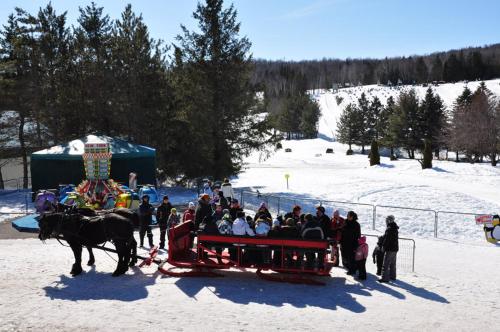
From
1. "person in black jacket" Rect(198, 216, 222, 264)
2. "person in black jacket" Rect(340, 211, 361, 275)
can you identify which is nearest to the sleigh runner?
"person in black jacket" Rect(198, 216, 222, 264)

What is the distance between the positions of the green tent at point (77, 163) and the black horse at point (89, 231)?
43.8 feet

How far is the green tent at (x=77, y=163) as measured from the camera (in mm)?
24766

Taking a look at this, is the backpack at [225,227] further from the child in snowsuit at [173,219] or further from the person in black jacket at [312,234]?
the child in snowsuit at [173,219]

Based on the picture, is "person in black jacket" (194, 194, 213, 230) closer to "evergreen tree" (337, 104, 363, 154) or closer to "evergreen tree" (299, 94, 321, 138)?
"evergreen tree" (337, 104, 363, 154)

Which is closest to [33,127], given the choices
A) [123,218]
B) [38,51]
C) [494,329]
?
[38,51]

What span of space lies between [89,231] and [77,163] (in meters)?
17.1

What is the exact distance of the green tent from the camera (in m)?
24.8

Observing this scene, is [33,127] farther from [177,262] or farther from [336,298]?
[336,298]

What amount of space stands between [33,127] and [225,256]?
98.3ft

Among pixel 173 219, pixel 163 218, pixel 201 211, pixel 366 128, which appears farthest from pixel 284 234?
pixel 366 128

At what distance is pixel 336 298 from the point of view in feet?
31.5

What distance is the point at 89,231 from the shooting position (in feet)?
37.1

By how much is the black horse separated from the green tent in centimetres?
1336

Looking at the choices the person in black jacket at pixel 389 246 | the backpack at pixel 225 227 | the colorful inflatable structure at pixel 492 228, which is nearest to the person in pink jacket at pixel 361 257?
the person in black jacket at pixel 389 246
